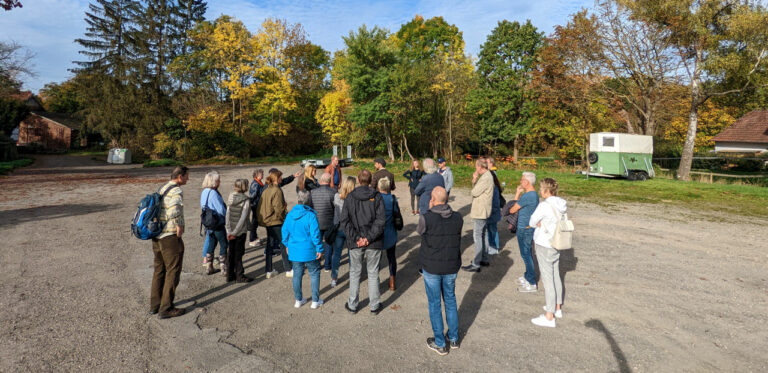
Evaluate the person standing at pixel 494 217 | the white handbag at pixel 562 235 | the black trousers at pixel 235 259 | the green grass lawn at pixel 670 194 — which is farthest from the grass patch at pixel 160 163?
the white handbag at pixel 562 235

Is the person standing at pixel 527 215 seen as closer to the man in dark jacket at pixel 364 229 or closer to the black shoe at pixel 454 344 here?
the black shoe at pixel 454 344

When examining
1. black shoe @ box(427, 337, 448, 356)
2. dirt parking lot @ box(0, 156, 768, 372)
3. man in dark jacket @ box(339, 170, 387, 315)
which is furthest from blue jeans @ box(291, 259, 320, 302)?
black shoe @ box(427, 337, 448, 356)

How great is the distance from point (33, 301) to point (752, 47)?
93.7 ft

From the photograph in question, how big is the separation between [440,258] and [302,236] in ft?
6.39

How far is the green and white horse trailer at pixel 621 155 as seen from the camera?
19.6 metres

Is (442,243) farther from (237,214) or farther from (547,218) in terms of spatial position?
(237,214)

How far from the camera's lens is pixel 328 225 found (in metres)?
5.89

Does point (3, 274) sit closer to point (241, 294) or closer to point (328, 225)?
point (241, 294)

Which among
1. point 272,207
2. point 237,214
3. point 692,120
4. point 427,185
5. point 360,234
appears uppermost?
point 692,120

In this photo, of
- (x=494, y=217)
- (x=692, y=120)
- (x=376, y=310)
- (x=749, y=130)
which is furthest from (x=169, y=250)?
(x=749, y=130)

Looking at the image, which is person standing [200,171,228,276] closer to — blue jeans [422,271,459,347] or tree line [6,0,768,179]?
blue jeans [422,271,459,347]

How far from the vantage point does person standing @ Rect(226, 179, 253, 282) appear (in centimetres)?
567

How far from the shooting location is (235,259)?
596 cm

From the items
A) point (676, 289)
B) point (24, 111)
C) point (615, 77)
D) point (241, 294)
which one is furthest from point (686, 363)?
point (24, 111)
